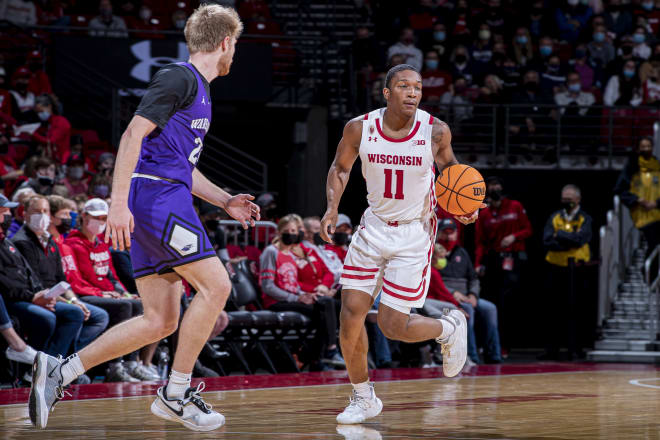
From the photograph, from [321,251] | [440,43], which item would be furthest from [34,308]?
[440,43]

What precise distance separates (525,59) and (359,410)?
497 inches

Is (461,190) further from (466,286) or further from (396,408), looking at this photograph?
(466,286)

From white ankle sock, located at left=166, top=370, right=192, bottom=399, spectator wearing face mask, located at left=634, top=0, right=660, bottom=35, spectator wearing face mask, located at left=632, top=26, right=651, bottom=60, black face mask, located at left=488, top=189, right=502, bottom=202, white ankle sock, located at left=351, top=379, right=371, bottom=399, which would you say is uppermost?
spectator wearing face mask, located at left=634, top=0, right=660, bottom=35

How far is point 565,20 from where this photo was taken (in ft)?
59.2

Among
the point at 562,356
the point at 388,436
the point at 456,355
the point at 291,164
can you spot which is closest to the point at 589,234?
the point at 562,356

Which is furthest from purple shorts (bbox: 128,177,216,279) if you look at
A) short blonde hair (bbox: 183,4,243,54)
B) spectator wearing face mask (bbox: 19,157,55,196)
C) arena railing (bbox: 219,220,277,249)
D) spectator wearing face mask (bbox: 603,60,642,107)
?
spectator wearing face mask (bbox: 603,60,642,107)

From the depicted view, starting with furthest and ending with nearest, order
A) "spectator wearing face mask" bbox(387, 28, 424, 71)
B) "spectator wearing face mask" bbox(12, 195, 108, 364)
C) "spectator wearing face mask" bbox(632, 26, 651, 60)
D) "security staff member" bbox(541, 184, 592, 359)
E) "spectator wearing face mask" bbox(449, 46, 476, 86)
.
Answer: "spectator wearing face mask" bbox(632, 26, 651, 60) < "spectator wearing face mask" bbox(449, 46, 476, 86) < "spectator wearing face mask" bbox(387, 28, 424, 71) < "security staff member" bbox(541, 184, 592, 359) < "spectator wearing face mask" bbox(12, 195, 108, 364)

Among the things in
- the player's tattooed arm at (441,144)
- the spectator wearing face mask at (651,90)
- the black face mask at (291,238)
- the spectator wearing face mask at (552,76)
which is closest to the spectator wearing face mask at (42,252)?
the black face mask at (291,238)

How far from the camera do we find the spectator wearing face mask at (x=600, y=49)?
17.4m

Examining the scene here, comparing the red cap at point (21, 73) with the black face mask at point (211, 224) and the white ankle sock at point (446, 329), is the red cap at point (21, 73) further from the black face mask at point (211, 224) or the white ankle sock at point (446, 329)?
the white ankle sock at point (446, 329)

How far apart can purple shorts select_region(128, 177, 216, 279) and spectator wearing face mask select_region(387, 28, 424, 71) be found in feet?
39.4

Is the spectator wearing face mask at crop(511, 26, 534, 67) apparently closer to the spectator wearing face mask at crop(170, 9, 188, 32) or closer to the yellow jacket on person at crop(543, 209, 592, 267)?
the yellow jacket on person at crop(543, 209, 592, 267)

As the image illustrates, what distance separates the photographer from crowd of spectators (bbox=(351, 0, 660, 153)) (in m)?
15.9

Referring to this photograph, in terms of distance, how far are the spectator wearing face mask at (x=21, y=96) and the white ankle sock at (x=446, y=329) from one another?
27.2ft
